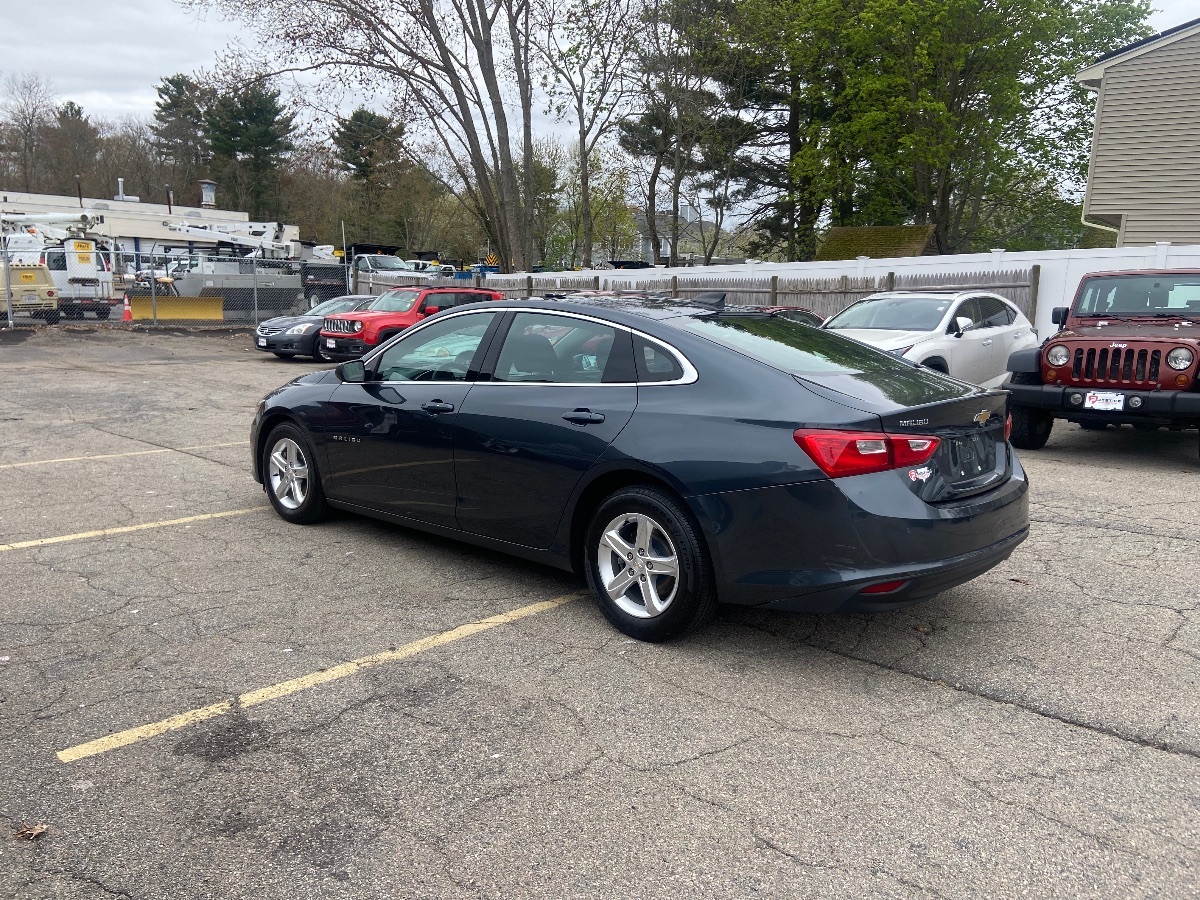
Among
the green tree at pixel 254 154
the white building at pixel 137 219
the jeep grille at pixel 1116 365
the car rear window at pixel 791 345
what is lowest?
the jeep grille at pixel 1116 365

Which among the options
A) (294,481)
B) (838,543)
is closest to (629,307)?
(838,543)

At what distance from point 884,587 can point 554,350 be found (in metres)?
2.08

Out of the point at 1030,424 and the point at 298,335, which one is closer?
the point at 1030,424

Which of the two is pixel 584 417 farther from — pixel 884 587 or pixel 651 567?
pixel 884 587

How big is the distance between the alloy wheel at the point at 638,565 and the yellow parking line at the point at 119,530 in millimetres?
3414

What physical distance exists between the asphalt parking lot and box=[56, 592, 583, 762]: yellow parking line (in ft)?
0.05

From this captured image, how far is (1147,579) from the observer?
203 inches


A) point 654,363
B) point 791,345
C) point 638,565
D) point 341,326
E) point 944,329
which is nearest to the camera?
point 638,565

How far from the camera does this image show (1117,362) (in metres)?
8.47

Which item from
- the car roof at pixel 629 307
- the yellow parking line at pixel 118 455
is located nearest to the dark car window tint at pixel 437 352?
the car roof at pixel 629 307

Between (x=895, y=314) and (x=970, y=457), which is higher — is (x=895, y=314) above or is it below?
above

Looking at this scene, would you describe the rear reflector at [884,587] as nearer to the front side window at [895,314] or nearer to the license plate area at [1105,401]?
the license plate area at [1105,401]

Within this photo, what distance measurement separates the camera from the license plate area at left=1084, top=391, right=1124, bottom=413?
8344mm

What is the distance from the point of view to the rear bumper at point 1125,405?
26.2ft
